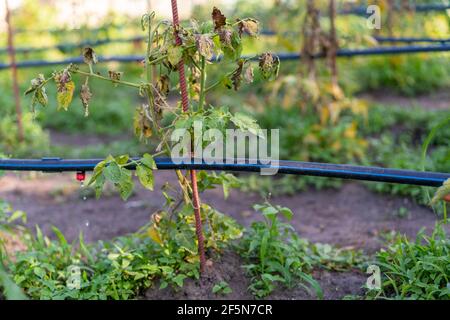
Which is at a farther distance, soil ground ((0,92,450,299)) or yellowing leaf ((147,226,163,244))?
soil ground ((0,92,450,299))

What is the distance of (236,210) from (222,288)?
125 centimetres

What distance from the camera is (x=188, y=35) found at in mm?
2555

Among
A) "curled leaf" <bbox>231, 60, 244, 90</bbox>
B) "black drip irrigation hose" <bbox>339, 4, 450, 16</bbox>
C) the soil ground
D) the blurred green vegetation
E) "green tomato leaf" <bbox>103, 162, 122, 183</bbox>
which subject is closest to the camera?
"green tomato leaf" <bbox>103, 162, 122, 183</bbox>

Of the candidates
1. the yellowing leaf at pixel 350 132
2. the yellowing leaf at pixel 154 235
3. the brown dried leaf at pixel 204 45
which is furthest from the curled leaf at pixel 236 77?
the yellowing leaf at pixel 350 132

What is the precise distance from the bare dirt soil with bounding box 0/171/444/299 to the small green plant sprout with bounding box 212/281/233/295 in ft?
0.70

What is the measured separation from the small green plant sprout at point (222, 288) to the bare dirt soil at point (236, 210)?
0.21 meters

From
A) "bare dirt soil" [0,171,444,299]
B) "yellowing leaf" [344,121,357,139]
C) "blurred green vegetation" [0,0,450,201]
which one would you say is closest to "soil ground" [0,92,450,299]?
"bare dirt soil" [0,171,444,299]

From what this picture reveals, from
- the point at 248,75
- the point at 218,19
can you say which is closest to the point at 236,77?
the point at 248,75

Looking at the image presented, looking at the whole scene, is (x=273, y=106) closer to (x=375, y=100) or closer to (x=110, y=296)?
(x=375, y=100)

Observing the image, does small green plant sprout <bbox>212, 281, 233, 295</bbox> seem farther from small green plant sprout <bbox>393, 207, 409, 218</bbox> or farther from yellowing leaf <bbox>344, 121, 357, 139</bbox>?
yellowing leaf <bbox>344, 121, 357, 139</bbox>

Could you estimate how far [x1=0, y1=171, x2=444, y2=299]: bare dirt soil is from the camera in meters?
3.63

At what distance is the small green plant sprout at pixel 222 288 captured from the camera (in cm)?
278
